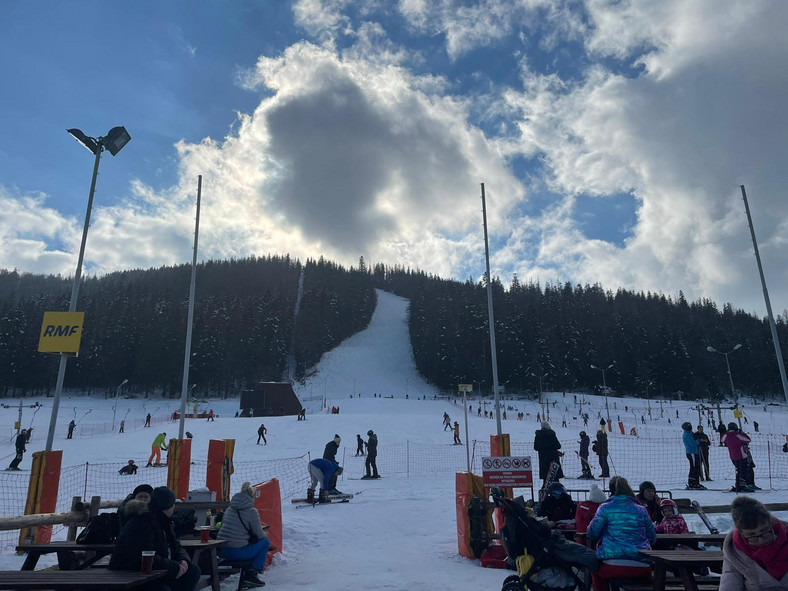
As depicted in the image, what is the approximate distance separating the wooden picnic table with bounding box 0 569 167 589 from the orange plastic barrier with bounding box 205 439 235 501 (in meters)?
5.68

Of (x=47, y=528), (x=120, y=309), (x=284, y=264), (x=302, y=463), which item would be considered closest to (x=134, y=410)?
(x=120, y=309)

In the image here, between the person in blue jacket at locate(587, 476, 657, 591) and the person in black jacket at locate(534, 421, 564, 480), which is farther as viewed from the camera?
the person in black jacket at locate(534, 421, 564, 480)

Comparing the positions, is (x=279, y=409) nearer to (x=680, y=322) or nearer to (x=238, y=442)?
(x=238, y=442)

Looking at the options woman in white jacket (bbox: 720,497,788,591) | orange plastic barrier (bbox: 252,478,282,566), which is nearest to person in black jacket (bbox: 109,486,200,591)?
orange plastic barrier (bbox: 252,478,282,566)

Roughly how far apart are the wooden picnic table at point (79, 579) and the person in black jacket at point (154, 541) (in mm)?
79

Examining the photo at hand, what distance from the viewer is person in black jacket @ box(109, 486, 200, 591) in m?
4.06

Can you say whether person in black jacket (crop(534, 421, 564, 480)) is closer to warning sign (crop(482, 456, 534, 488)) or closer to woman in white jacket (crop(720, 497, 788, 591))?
warning sign (crop(482, 456, 534, 488))

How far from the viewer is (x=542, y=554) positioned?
490 cm

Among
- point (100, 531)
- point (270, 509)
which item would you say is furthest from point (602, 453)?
point (100, 531)

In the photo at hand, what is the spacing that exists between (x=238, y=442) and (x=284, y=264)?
459ft

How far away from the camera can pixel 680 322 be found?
356 feet

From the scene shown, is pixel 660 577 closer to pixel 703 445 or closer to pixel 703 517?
pixel 703 517

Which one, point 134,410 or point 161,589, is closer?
point 161,589

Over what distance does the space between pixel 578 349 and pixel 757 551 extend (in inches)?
3574
